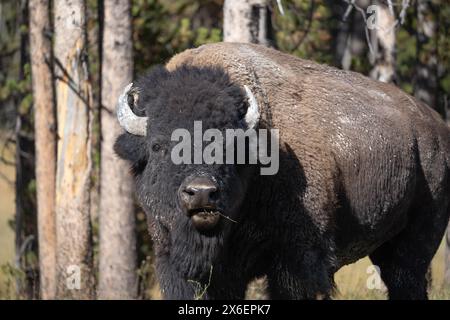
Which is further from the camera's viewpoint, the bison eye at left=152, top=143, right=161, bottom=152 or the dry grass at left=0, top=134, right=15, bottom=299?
the dry grass at left=0, top=134, right=15, bottom=299

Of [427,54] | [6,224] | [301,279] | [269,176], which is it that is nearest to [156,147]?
[269,176]

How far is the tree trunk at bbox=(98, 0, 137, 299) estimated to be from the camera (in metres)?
10.2

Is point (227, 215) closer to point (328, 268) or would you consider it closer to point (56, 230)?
point (328, 268)

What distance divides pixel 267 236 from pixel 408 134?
6.74ft

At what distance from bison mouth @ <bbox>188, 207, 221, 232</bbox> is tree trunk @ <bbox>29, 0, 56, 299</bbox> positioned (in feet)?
14.9

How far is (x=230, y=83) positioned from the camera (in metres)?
7.03

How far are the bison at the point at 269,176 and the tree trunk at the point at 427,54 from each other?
334cm

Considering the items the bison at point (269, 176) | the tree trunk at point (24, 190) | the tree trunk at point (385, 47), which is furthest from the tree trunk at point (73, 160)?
the tree trunk at point (385, 47)

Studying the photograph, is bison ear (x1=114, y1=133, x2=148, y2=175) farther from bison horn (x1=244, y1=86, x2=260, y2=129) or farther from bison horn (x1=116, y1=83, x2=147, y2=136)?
bison horn (x1=244, y1=86, x2=260, y2=129)

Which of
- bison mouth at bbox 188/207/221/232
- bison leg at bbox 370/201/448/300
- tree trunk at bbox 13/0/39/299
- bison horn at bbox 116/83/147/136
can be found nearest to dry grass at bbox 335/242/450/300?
bison leg at bbox 370/201/448/300

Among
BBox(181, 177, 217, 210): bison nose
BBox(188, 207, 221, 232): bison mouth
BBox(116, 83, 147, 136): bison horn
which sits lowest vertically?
BBox(188, 207, 221, 232): bison mouth

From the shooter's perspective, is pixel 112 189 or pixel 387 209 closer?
pixel 387 209

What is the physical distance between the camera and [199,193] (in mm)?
6230

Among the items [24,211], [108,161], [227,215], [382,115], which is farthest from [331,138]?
[24,211]
